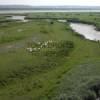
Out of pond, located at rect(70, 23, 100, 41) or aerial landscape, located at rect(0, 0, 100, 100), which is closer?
aerial landscape, located at rect(0, 0, 100, 100)

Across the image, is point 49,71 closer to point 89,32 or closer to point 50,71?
point 50,71

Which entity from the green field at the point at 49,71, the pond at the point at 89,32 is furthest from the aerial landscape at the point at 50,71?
the pond at the point at 89,32

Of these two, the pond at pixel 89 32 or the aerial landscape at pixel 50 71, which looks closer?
the aerial landscape at pixel 50 71

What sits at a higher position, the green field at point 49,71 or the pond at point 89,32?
the green field at point 49,71

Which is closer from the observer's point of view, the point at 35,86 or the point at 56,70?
the point at 35,86

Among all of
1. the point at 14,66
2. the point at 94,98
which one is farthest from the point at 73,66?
the point at 94,98

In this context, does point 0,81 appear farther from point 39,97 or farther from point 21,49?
point 21,49

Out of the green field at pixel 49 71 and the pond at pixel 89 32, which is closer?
the green field at pixel 49 71

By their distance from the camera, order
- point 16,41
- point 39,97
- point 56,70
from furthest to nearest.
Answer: point 16,41 → point 56,70 → point 39,97

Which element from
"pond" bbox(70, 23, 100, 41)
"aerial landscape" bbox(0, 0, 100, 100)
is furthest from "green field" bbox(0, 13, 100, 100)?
"pond" bbox(70, 23, 100, 41)

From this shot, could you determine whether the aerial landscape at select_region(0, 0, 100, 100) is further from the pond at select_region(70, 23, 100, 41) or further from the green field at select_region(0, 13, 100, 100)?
the pond at select_region(70, 23, 100, 41)

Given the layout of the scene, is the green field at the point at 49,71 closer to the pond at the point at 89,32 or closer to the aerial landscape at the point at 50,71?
the aerial landscape at the point at 50,71
